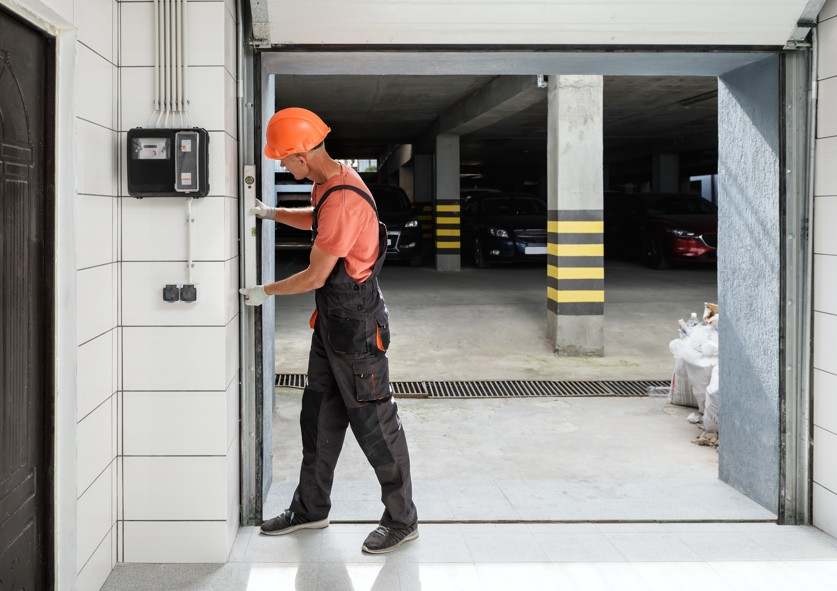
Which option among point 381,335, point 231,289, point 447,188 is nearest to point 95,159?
point 231,289

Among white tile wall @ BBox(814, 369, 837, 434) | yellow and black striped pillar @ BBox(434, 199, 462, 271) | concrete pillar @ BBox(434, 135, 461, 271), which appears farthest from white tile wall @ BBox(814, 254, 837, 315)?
concrete pillar @ BBox(434, 135, 461, 271)

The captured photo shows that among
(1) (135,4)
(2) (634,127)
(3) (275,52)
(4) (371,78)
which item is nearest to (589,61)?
(3) (275,52)

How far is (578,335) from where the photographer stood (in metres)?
7.64

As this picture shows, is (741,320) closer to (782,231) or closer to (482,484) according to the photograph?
(782,231)

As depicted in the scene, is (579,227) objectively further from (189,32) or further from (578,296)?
(189,32)

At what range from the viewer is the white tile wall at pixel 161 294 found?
2783 mm

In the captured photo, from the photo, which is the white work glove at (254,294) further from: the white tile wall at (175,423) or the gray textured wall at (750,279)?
the gray textured wall at (750,279)

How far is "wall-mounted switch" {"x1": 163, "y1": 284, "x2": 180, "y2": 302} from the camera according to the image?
9.07 ft

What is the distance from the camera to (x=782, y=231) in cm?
332

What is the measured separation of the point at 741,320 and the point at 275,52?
236cm

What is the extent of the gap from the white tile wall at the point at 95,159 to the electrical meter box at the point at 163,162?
0.20 feet

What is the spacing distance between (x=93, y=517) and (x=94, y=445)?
0.75 ft

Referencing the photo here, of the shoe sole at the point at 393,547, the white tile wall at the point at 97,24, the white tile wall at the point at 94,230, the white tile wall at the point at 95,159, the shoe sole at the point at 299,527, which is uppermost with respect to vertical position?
the white tile wall at the point at 97,24

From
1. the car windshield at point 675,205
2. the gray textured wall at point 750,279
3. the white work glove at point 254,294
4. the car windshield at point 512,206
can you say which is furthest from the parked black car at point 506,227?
the white work glove at point 254,294
